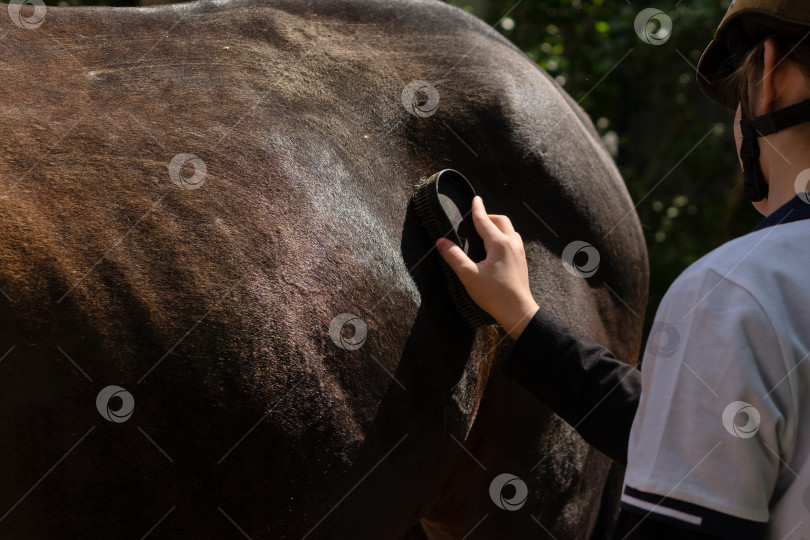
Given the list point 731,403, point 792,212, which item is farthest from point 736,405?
point 792,212

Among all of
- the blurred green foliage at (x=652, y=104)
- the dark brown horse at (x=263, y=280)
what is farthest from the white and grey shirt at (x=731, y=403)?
the blurred green foliage at (x=652, y=104)

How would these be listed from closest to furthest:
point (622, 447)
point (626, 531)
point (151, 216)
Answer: point (626, 531)
point (151, 216)
point (622, 447)

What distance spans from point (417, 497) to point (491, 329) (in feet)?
1.24

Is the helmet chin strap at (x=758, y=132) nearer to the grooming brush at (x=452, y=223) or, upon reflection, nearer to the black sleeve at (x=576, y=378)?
the black sleeve at (x=576, y=378)

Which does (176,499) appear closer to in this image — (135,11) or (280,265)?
(280,265)

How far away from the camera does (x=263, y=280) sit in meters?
1.41

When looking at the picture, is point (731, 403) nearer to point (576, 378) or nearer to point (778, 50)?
point (778, 50)

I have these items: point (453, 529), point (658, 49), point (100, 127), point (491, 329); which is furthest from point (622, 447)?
point (658, 49)

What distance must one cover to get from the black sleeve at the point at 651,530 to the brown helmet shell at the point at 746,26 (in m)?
0.63

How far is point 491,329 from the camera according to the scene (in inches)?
69.4

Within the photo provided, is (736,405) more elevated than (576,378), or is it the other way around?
(736,405)

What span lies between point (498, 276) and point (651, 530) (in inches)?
30.4

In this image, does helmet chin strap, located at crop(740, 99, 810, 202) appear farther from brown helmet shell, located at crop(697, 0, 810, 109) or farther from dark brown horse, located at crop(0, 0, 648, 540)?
dark brown horse, located at crop(0, 0, 648, 540)

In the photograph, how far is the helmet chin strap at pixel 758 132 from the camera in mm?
1013
